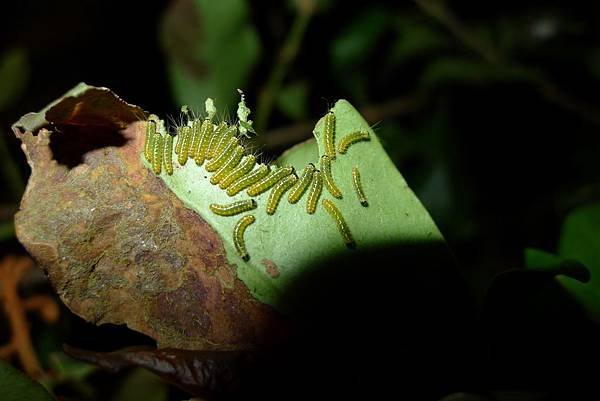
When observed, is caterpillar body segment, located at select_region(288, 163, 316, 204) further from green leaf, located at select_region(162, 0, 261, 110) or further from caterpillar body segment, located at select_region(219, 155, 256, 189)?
green leaf, located at select_region(162, 0, 261, 110)

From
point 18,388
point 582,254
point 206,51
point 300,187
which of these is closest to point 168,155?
point 300,187

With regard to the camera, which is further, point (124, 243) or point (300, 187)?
point (300, 187)

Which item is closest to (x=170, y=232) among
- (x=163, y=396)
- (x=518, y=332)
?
(x=518, y=332)

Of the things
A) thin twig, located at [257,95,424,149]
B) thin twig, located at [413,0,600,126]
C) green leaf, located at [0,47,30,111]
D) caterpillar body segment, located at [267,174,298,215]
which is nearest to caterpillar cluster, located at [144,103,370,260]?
caterpillar body segment, located at [267,174,298,215]

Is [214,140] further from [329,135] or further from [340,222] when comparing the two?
[340,222]

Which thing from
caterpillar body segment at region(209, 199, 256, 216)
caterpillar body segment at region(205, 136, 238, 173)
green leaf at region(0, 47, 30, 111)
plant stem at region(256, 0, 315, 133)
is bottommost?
caterpillar body segment at region(209, 199, 256, 216)

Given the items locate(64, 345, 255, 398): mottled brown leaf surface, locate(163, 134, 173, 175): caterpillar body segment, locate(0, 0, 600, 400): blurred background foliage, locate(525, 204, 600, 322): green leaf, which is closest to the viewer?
locate(64, 345, 255, 398): mottled brown leaf surface
